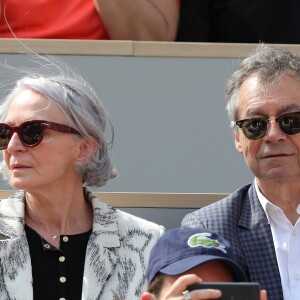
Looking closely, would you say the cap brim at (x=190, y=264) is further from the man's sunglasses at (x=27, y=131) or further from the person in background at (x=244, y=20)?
the person in background at (x=244, y=20)

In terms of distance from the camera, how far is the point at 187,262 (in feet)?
7.66

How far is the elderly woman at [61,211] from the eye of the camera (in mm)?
3334

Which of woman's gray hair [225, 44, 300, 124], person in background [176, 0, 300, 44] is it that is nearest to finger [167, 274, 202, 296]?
woman's gray hair [225, 44, 300, 124]

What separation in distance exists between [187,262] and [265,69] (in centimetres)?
153

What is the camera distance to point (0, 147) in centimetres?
346

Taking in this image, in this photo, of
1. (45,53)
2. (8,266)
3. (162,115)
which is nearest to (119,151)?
(162,115)

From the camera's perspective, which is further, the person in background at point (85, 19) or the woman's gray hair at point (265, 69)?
the person in background at point (85, 19)

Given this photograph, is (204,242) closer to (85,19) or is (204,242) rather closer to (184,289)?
(184,289)

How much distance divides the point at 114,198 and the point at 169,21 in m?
1.10

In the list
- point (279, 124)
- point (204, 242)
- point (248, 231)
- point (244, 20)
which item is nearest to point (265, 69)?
point (279, 124)

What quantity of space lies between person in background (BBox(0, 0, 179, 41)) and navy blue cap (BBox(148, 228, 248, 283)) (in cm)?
222

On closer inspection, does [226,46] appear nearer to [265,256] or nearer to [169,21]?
[169,21]

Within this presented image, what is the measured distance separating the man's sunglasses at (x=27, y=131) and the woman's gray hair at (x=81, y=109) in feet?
0.34

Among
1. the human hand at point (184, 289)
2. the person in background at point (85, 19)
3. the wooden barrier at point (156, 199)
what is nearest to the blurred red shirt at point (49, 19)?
the person in background at point (85, 19)
